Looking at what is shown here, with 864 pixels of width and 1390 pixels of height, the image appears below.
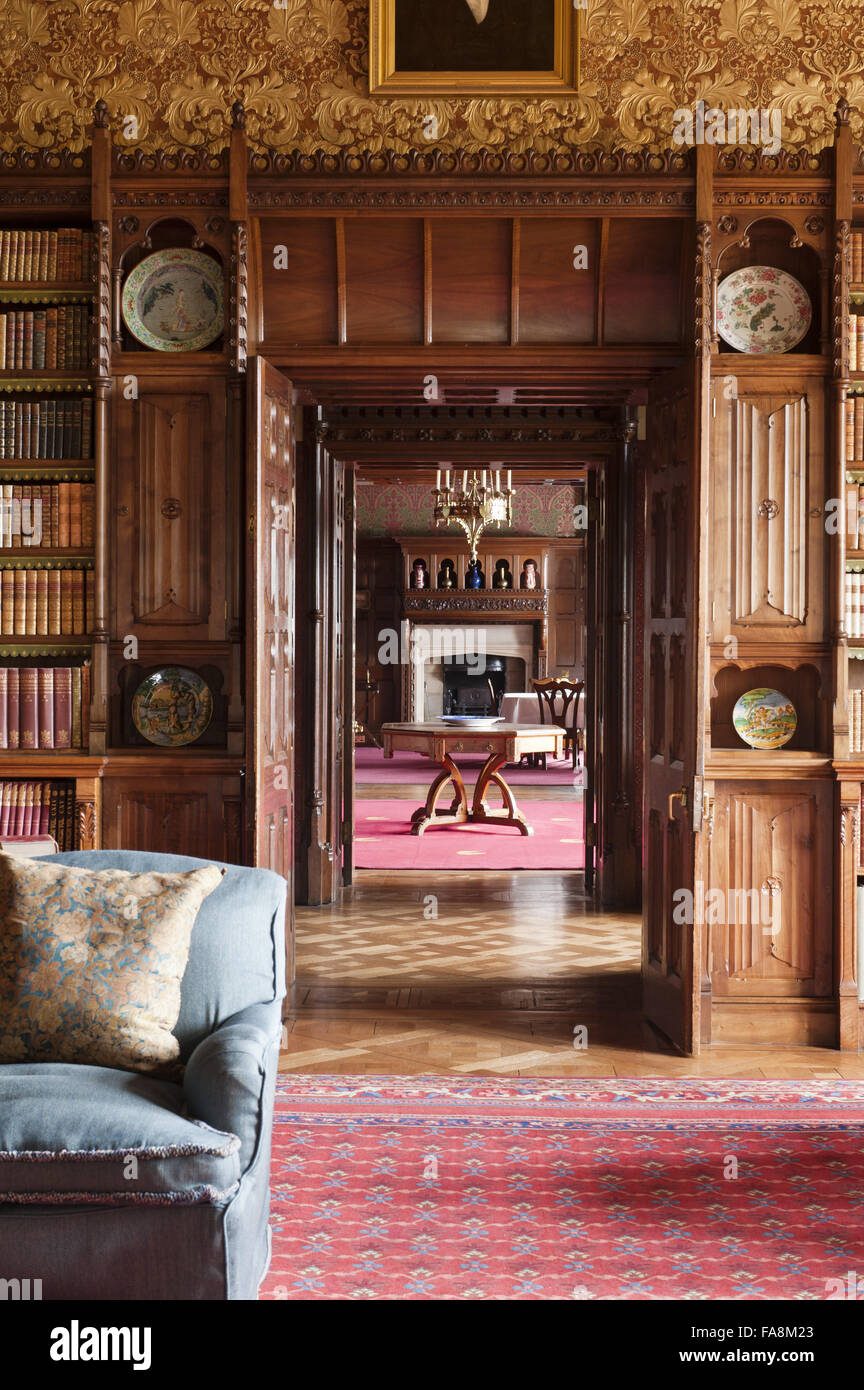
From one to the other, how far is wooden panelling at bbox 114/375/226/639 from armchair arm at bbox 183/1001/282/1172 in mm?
2501

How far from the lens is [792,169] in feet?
16.2

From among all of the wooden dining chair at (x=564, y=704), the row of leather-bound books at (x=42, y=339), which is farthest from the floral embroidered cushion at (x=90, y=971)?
the wooden dining chair at (x=564, y=704)

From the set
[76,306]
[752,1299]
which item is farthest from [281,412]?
[752,1299]

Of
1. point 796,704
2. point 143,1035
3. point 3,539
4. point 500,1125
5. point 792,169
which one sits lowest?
point 500,1125

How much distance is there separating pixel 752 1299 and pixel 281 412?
12.0 ft

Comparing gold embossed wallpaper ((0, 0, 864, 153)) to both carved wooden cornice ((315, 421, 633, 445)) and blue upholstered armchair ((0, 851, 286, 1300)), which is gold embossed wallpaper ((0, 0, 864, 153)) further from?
blue upholstered armchair ((0, 851, 286, 1300))

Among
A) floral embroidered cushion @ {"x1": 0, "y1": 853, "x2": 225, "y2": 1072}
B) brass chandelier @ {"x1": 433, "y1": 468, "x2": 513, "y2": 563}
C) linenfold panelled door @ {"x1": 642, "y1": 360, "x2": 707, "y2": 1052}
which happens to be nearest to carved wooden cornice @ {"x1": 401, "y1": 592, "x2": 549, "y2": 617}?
brass chandelier @ {"x1": 433, "y1": 468, "x2": 513, "y2": 563}

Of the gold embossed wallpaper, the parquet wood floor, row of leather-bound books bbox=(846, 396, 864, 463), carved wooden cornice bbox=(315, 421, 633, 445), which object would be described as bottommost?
the parquet wood floor

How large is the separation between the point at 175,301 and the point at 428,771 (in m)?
11.2

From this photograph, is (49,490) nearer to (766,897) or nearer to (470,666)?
(766,897)

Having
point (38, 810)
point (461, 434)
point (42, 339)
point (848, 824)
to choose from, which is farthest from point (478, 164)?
point (461, 434)

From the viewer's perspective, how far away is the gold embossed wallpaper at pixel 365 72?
5.03 metres

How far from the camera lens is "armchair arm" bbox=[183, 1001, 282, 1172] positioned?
8.71ft

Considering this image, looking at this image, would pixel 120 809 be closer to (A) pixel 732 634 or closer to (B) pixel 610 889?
(A) pixel 732 634
